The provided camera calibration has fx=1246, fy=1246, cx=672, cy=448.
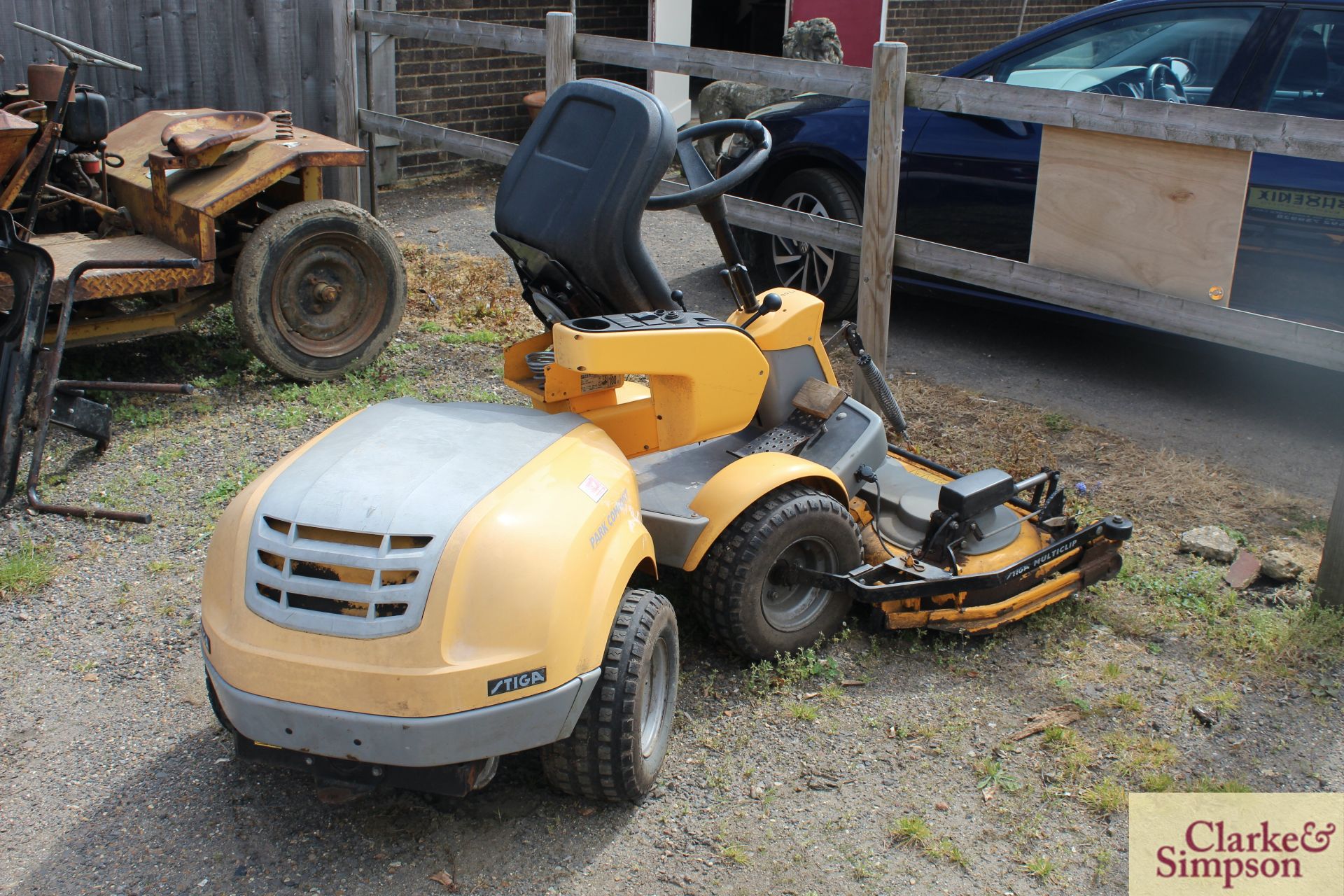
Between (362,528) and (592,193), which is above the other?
(592,193)

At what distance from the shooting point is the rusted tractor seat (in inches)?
220

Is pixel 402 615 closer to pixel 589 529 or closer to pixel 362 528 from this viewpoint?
pixel 362 528

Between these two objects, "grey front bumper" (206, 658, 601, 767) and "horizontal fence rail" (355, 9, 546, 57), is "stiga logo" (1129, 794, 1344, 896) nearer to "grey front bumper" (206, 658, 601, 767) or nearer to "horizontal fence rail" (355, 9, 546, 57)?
"grey front bumper" (206, 658, 601, 767)

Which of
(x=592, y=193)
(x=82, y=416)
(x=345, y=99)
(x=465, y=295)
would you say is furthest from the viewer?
(x=345, y=99)

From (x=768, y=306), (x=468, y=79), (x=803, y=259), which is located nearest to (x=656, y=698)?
(x=768, y=306)

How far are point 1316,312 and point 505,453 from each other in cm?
395

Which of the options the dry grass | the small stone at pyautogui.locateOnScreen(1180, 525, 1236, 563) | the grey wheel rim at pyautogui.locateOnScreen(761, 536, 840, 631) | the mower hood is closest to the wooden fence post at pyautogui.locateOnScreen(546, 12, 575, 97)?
the dry grass

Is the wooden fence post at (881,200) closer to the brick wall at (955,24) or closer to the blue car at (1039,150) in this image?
the blue car at (1039,150)

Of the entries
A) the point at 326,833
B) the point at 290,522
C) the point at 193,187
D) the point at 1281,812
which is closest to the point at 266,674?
the point at 290,522

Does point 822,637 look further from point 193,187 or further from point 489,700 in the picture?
point 193,187

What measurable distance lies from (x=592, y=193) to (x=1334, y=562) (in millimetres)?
2685

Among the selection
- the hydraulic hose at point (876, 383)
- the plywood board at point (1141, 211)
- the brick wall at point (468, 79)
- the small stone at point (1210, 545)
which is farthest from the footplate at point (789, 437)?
the brick wall at point (468, 79)

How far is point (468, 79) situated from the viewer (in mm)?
10727

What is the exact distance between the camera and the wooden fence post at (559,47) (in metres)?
6.94
